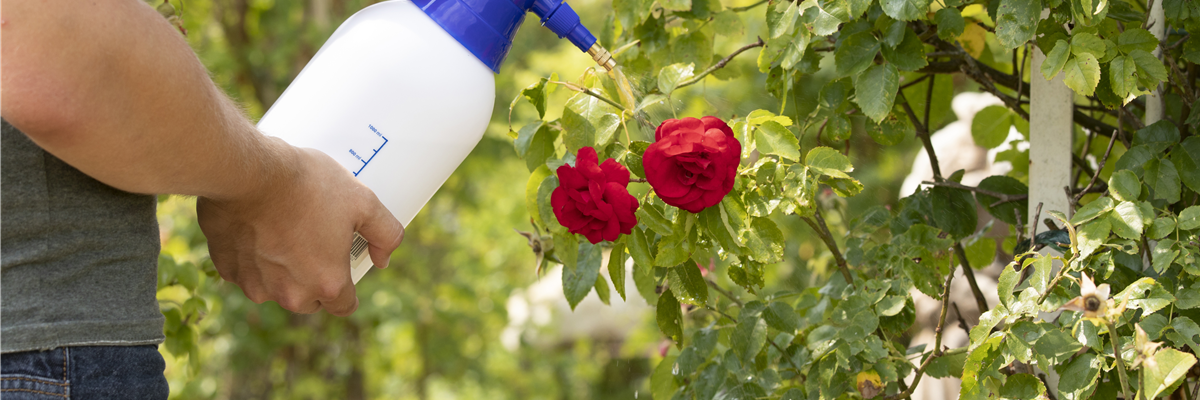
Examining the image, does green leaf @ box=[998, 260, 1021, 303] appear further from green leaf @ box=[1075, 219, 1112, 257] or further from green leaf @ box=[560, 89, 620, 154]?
green leaf @ box=[560, 89, 620, 154]

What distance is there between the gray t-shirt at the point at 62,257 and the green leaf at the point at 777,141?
474 mm

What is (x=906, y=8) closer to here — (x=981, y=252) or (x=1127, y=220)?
(x=1127, y=220)

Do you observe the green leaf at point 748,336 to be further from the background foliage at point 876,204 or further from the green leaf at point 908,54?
the green leaf at point 908,54

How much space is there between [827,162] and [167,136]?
0.50m

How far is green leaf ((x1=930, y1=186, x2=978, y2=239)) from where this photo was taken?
93 centimetres

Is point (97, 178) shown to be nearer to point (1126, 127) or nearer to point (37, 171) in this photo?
point (37, 171)

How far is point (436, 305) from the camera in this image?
3865 mm

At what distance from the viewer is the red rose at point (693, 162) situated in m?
0.62

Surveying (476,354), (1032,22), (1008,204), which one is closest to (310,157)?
(1032,22)

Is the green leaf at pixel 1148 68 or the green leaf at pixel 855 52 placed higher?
the green leaf at pixel 1148 68

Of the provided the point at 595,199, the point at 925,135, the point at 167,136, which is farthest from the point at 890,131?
the point at 167,136

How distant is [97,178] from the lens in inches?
18.4

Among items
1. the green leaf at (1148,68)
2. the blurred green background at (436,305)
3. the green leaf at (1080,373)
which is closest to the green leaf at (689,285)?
the green leaf at (1080,373)

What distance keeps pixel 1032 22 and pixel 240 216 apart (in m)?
0.67
